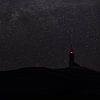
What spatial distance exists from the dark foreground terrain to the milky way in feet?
2.97

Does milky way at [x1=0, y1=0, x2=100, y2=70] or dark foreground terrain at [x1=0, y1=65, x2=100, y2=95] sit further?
milky way at [x1=0, y1=0, x2=100, y2=70]

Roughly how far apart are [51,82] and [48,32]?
110 cm

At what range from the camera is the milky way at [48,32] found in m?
2.10

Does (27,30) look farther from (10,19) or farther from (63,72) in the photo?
(63,72)

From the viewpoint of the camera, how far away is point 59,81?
1.07 m

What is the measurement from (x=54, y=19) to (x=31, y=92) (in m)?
1.28

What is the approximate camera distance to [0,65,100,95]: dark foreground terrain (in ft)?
3.18

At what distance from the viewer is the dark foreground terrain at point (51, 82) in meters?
0.97

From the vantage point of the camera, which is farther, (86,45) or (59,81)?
(86,45)

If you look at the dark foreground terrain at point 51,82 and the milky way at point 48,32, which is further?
the milky way at point 48,32

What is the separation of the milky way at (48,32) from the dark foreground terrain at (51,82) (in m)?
0.90

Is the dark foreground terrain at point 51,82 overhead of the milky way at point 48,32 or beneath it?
beneath

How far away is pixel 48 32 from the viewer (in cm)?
211

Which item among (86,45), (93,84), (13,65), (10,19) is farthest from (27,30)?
(93,84)
